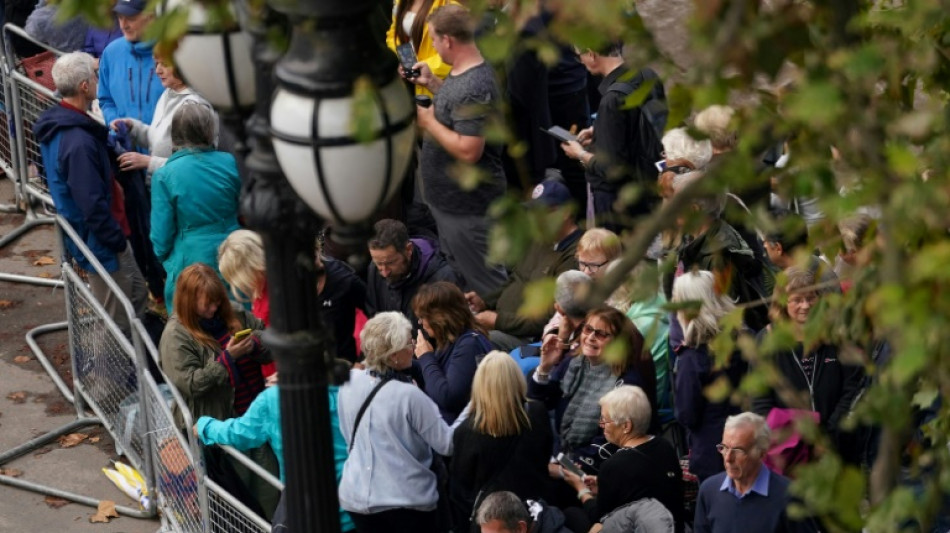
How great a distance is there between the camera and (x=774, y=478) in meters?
6.53

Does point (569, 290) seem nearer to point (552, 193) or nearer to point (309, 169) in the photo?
point (552, 193)

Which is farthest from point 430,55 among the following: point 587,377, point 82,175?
point 587,377

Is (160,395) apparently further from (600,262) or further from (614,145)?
(614,145)

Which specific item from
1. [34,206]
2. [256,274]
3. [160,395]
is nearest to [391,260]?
[256,274]

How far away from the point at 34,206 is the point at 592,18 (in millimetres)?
9649

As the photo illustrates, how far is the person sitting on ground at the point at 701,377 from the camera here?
276 inches

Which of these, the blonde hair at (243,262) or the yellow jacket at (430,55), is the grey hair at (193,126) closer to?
the blonde hair at (243,262)

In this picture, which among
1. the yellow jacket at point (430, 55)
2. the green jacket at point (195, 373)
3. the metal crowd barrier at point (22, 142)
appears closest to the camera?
the green jacket at point (195, 373)

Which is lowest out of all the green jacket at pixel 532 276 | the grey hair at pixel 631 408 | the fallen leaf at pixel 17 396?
the fallen leaf at pixel 17 396

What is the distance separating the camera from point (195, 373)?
7656 mm

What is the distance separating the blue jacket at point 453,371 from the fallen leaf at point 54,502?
263 centimetres

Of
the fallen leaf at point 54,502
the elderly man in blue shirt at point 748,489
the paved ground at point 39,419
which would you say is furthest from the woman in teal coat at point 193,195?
the elderly man in blue shirt at point 748,489

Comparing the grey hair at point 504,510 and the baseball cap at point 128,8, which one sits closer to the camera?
the grey hair at point 504,510

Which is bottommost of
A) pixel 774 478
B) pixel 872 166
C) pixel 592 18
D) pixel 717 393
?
pixel 774 478
